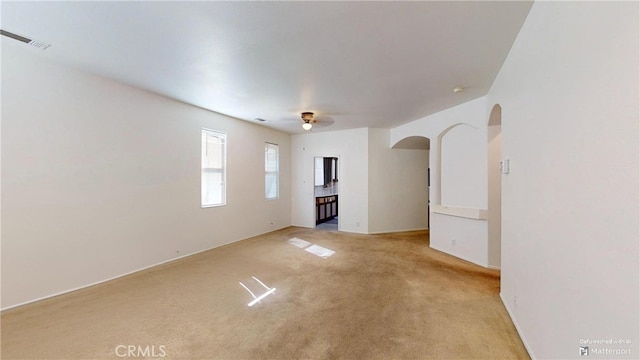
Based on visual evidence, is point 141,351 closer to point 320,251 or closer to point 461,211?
point 320,251

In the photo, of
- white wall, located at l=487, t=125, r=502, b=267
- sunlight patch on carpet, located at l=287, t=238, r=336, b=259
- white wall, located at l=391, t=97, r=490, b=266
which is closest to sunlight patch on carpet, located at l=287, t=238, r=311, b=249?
sunlight patch on carpet, located at l=287, t=238, r=336, b=259

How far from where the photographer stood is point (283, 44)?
7.50ft

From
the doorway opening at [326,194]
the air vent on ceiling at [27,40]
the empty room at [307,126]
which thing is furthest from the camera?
the doorway opening at [326,194]

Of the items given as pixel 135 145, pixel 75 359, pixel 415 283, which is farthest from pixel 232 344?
pixel 135 145

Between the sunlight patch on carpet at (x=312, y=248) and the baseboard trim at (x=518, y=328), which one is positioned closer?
the baseboard trim at (x=518, y=328)

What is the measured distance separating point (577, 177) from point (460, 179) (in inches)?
128

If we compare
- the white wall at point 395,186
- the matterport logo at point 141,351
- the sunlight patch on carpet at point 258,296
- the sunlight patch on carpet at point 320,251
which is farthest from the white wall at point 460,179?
the matterport logo at point 141,351

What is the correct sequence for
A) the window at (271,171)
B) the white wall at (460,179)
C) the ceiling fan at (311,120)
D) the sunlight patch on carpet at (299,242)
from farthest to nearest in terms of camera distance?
the window at (271,171), the sunlight patch on carpet at (299,242), the ceiling fan at (311,120), the white wall at (460,179)

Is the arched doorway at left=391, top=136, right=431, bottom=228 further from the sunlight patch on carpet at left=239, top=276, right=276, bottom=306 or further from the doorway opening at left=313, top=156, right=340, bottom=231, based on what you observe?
the sunlight patch on carpet at left=239, top=276, right=276, bottom=306

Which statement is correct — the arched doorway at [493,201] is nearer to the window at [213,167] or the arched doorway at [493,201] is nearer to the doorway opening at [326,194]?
the doorway opening at [326,194]

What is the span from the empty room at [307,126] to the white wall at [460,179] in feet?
0.12

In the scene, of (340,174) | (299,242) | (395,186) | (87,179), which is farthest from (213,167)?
(395,186)

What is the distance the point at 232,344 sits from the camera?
198 cm

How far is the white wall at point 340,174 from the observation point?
616 cm
